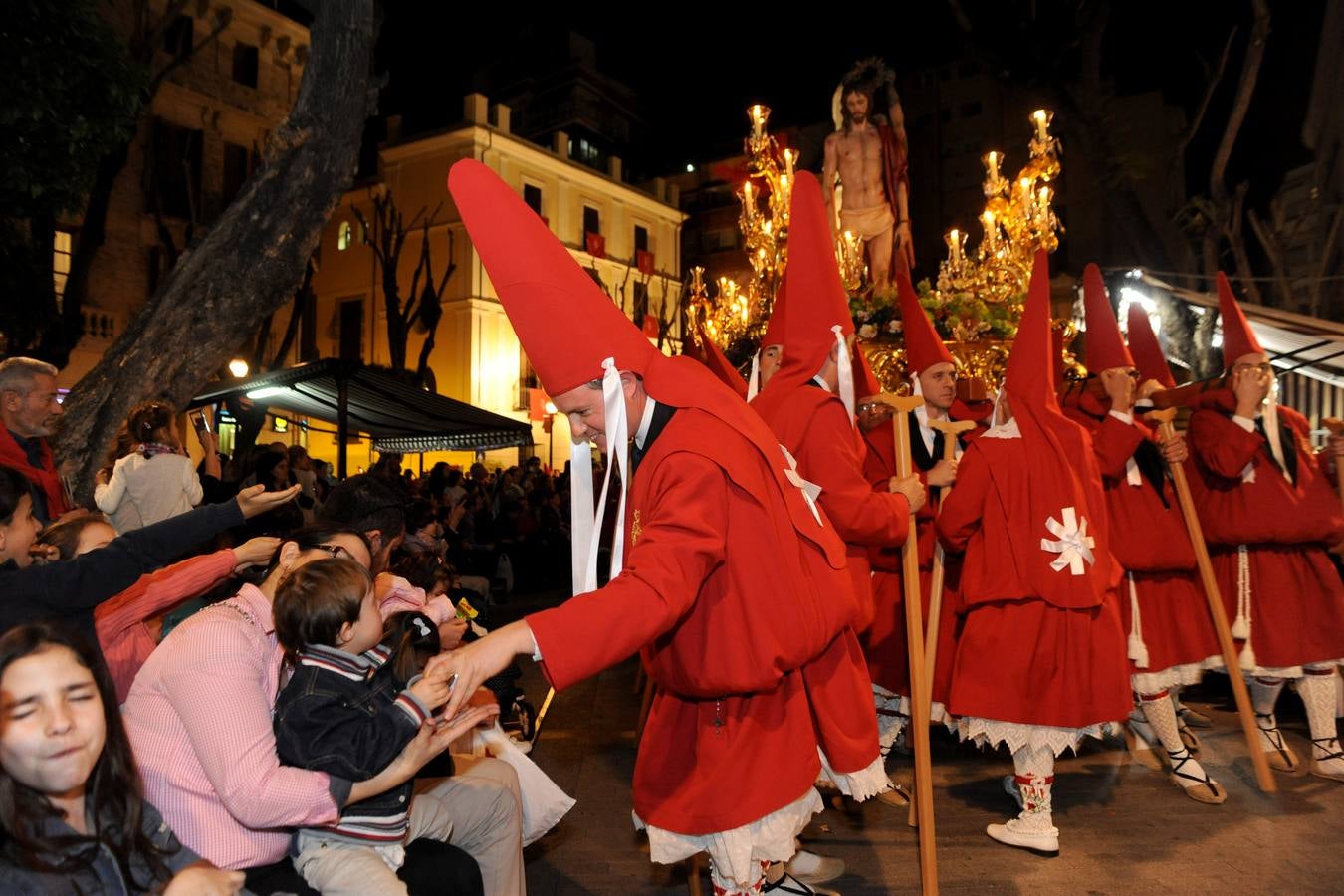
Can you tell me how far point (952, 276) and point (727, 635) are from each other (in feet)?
26.2

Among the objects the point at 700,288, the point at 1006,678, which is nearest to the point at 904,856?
the point at 1006,678

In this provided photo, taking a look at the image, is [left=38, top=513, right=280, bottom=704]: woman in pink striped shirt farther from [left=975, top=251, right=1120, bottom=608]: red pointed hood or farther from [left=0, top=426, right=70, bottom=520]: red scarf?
[left=975, top=251, right=1120, bottom=608]: red pointed hood

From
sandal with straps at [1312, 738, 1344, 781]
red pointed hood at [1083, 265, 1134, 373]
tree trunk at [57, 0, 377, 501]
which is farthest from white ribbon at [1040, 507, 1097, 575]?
tree trunk at [57, 0, 377, 501]

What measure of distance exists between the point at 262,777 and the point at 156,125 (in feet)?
77.2

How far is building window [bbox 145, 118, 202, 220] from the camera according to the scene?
69.8 ft

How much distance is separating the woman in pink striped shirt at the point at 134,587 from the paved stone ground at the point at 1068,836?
71.8 inches

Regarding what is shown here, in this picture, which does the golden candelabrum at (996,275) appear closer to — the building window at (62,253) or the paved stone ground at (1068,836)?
the paved stone ground at (1068,836)

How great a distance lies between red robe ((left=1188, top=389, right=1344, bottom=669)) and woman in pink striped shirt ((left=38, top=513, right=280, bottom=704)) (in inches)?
196

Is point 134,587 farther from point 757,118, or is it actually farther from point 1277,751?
point 757,118

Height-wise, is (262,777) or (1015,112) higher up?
(1015,112)

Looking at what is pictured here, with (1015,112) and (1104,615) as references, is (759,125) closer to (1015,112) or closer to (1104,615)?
(1104,615)

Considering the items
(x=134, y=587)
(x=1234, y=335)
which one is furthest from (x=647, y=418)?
(x=1234, y=335)

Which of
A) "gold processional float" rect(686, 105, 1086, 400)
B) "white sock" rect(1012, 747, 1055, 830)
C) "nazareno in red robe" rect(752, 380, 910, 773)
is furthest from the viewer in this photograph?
"gold processional float" rect(686, 105, 1086, 400)

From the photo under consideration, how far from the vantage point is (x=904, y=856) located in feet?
13.5
